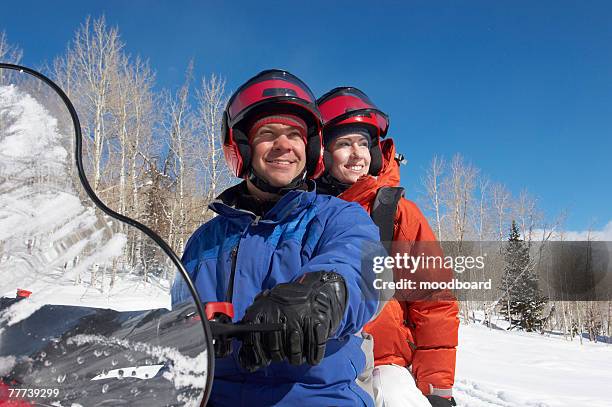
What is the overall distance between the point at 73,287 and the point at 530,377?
8.50 meters

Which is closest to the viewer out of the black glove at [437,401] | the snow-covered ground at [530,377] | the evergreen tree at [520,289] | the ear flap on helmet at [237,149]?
the ear flap on helmet at [237,149]

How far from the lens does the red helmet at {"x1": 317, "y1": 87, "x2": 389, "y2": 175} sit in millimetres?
2770

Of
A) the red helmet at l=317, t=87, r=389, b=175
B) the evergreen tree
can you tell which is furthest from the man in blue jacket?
the evergreen tree

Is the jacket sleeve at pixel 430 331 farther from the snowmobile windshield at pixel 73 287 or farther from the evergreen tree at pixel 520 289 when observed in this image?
the evergreen tree at pixel 520 289

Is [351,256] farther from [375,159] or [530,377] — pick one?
[530,377]

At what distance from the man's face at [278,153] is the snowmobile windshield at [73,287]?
0.92m

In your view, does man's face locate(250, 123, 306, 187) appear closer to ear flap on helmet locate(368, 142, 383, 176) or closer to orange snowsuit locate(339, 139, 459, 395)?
orange snowsuit locate(339, 139, 459, 395)

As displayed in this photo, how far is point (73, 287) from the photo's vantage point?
2.44ft

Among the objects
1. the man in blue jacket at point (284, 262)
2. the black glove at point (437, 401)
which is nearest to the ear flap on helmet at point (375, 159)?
the man in blue jacket at point (284, 262)

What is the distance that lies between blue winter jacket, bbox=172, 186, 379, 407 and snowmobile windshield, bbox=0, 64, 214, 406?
42 centimetres

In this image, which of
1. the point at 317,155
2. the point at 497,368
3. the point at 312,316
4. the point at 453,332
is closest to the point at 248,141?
the point at 317,155

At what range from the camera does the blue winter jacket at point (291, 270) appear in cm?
116

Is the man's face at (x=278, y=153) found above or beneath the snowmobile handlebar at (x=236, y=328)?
above

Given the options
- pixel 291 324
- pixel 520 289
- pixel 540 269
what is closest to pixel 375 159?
pixel 291 324
